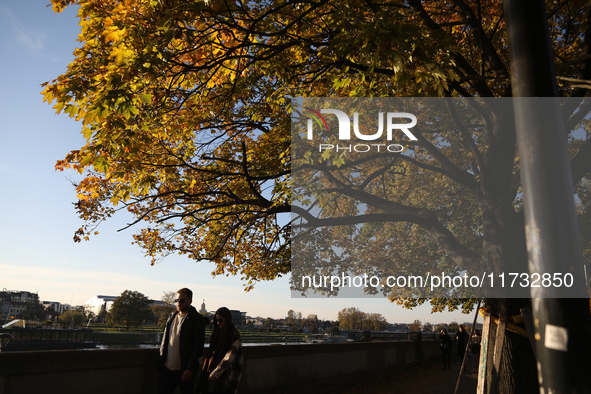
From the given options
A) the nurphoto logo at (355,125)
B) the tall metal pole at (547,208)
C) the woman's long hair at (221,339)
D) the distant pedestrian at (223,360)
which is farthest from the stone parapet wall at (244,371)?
the nurphoto logo at (355,125)

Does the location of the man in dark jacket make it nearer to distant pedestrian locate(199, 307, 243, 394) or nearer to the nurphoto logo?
distant pedestrian locate(199, 307, 243, 394)

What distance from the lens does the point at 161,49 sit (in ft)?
18.0

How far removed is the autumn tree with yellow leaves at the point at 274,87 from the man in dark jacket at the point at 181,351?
2.79 meters

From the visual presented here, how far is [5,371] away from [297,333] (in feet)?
366

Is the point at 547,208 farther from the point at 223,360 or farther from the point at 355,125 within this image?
the point at 355,125

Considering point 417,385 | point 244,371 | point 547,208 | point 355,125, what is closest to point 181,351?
point 244,371

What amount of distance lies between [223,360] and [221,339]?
252 millimetres

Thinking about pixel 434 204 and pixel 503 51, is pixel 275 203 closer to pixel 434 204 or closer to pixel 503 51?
pixel 503 51

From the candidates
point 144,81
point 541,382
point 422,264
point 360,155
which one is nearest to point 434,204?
point 422,264

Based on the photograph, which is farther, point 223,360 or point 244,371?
point 244,371

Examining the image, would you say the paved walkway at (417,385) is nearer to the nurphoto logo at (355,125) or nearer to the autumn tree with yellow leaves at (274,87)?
the autumn tree with yellow leaves at (274,87)

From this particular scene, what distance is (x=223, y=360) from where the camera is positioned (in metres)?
4.84

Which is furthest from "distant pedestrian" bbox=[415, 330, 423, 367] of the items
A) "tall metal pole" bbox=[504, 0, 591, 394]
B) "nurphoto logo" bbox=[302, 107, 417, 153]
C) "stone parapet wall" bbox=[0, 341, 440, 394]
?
"tall metal pole" bbox=[504, 0, 591, 394]

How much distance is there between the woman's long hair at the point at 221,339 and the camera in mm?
4922
